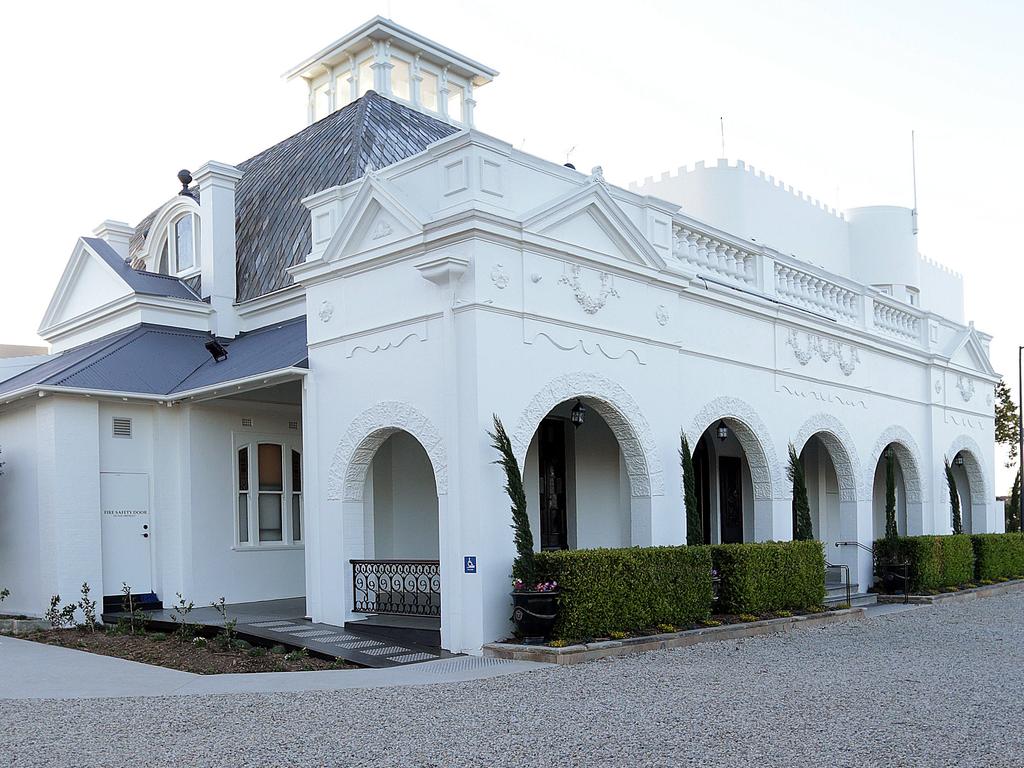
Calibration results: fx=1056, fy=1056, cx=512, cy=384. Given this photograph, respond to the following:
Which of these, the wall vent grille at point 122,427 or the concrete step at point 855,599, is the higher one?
the wall vent grille at point 122,427

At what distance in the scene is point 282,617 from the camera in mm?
12969

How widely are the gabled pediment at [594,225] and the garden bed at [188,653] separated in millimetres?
5135

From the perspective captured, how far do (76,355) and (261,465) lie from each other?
354 cm

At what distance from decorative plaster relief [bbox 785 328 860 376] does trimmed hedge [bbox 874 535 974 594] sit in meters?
2.97

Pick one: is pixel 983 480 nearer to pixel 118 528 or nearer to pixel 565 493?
pixel 565 493

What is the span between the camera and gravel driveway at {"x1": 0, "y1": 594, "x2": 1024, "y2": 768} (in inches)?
258

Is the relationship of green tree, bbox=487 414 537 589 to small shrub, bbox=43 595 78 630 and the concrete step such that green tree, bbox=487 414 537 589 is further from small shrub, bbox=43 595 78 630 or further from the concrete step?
the concrete step

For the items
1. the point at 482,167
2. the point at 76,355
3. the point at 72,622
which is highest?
the point at 482,167

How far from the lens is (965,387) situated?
72.6ft

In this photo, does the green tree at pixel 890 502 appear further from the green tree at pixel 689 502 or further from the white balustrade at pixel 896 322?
the green tree at pixel 689 502

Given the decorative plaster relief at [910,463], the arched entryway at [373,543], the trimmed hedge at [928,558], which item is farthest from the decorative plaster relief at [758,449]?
the decorative plaster relief at [910,463]

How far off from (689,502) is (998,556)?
974 cm

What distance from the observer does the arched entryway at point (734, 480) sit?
15586mm

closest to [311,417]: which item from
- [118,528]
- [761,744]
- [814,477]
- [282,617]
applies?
[282,617]
